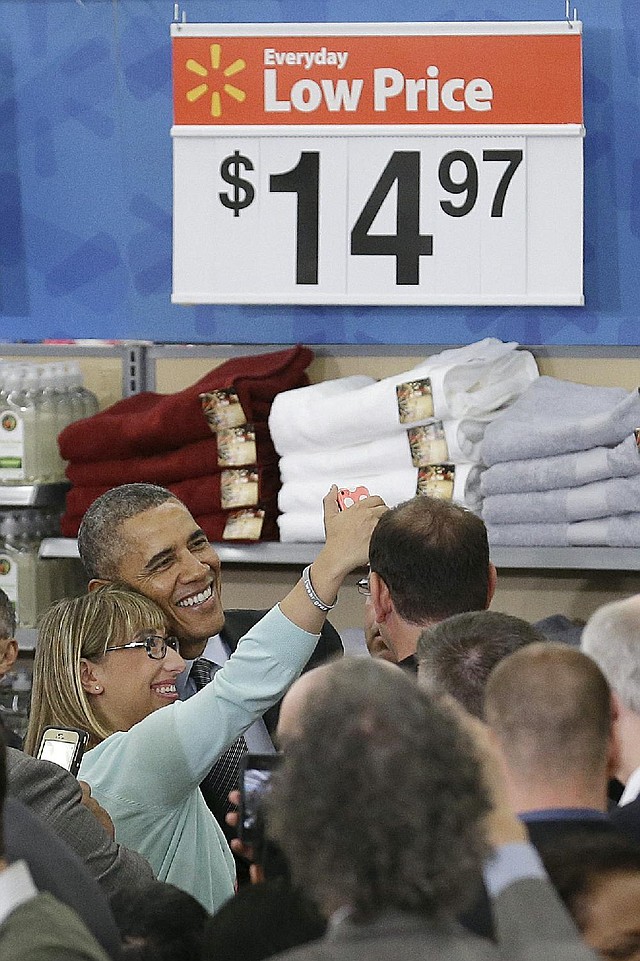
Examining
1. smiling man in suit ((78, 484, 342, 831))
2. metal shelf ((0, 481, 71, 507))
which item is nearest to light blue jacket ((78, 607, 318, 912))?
smiling man in suit ((78, 484, 342, 831))

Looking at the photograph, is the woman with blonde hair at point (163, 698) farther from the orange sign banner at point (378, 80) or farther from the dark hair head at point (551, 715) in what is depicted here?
the orange sign banner at point (378, 80)

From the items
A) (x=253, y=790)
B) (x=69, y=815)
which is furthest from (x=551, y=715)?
(x=69, y=815)

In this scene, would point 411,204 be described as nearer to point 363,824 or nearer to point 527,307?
point 527,307

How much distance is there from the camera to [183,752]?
190 cm

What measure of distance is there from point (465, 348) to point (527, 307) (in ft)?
1.04

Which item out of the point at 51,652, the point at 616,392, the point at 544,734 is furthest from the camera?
the point at 616,392

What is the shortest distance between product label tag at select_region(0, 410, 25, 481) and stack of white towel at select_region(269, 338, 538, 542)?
0.62 meters

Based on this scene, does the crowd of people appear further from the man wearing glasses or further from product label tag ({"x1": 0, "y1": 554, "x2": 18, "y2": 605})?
product label tag ({"x1": 0, "y1": 554, "x2": 18, "y2": 605})

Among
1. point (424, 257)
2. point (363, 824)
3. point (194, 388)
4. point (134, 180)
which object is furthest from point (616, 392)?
point (363, 824)

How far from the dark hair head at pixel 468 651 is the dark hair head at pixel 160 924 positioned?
0.40m

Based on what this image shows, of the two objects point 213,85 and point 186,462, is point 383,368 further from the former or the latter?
point 213,85

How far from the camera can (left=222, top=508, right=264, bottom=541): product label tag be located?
3215 millimetres

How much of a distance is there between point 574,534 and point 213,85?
1.37 metres

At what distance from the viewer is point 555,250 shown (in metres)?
3.35
